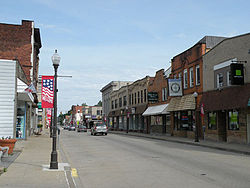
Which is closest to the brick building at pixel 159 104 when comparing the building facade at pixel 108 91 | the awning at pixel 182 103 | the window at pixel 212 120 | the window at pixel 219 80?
the awning at pixel 182 103

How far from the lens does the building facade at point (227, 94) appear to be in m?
20.4

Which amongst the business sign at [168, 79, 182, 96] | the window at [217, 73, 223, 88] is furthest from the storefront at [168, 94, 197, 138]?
the window at [217, 73, 223, 88]

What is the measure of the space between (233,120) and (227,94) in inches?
79.9

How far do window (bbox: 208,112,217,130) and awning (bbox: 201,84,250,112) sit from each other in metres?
0.80

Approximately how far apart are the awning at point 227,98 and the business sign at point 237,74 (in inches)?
20.7

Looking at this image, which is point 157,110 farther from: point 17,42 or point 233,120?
point 17,42

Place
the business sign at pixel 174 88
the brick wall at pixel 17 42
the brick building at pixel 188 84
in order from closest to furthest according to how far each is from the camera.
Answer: the brick building at pixel 188 84 < the business sign at pixel 174 88 < the brick wall at pixel 17 42

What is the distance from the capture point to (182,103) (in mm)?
29469

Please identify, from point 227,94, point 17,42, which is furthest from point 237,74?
point 17,42

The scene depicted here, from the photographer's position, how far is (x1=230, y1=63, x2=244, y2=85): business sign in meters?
20.2

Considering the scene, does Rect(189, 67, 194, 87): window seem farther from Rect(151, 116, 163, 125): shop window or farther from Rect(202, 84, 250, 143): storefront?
Rect(151, 116, 163, 125): shop window

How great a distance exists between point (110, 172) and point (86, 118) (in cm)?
9544

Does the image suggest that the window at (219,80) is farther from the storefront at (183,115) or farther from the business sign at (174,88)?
the business sign at (174,88)

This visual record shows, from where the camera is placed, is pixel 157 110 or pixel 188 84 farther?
pixel 157 110
